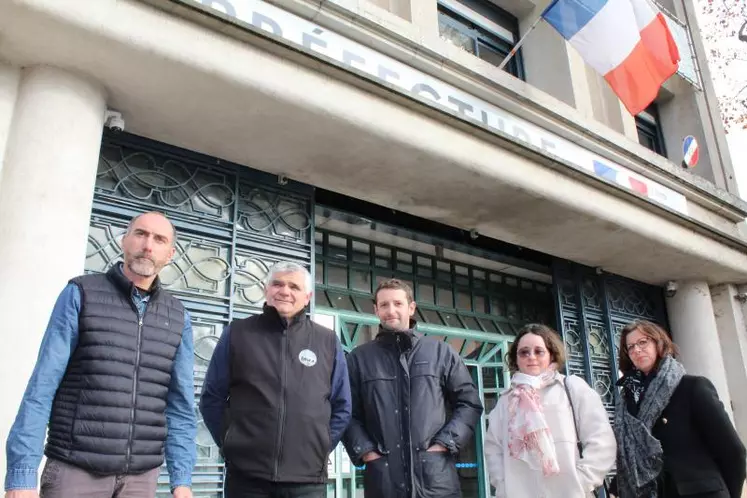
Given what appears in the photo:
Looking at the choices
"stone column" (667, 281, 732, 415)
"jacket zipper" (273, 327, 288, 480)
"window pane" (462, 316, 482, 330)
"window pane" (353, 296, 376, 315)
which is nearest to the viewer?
"jacket zipper" (273, 327, 288, 480)

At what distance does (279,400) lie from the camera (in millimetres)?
2811

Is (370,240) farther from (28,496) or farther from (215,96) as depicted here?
(28,496)

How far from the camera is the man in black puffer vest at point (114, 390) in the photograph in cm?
222

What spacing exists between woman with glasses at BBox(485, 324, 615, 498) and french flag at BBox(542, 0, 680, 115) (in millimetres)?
3824

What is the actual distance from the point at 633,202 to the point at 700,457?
12.8 ft

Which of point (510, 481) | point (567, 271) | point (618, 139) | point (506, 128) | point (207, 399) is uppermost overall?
point (618, 139)

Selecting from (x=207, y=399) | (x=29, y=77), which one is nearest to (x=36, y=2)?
(x=29, y=77)

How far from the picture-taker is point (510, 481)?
322cm

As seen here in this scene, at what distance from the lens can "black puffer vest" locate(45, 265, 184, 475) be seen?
2.26 metres

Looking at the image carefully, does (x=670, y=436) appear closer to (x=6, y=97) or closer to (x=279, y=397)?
(x=279, y=397)

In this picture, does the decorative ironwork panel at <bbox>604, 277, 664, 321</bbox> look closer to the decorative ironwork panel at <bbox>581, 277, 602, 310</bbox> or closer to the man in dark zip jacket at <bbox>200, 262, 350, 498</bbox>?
the decorative ironwork panel at <bbox>581, 277, 602, 310</bbox>

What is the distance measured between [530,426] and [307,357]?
46.3 inches

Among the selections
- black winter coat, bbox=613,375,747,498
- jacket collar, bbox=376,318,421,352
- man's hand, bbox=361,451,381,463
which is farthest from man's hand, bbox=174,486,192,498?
black winter coat, bbox=613,375,747,498

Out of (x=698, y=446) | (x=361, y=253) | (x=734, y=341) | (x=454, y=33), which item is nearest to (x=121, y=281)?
(x=698, y=446)
